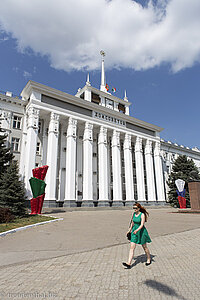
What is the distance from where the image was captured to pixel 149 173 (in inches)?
1486

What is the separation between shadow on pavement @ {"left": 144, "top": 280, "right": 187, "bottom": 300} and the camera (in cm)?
342

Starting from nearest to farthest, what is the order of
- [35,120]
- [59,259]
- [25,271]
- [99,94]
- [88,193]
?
[25,271] → [59,259] → [35,120] → [88,193] → [99,94]

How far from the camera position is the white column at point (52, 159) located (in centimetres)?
2531

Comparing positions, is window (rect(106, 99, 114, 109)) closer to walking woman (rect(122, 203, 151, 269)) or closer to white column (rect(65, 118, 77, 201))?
white column (rect(65, 118, 77, 201))

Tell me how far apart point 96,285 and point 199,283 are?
1.98 metres

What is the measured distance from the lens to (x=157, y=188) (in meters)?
38.8

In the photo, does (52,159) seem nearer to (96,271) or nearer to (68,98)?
(68,98)

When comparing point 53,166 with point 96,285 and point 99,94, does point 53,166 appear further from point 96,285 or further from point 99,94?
point 96,285

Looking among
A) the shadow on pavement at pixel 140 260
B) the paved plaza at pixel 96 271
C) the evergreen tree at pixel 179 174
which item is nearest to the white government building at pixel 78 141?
the evergreen tree at pixel 179 174

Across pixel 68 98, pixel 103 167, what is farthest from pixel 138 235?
pixel 68 98

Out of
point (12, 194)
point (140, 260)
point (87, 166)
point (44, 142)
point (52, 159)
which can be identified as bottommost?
point (140, 260)

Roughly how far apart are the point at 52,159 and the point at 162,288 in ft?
79.4

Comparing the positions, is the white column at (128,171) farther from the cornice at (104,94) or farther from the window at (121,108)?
the cornice at (104,94)

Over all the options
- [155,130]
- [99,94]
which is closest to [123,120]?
[99,94]
